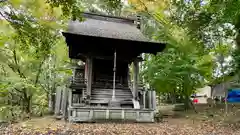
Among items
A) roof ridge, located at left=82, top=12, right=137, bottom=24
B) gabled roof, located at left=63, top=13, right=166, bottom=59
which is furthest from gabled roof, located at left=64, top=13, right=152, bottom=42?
gabled roof, located at left=63, top=13, right=166, bottom=59

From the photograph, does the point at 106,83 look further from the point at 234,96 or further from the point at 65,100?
the point at 234,96

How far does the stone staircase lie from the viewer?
12500 mm

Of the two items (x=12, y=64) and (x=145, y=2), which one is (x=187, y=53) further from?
(x=12, y=64)

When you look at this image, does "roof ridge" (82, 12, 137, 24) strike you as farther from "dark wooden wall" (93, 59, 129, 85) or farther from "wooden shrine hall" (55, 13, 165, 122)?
"dark wooden wall" (93, 59, 129, 85)

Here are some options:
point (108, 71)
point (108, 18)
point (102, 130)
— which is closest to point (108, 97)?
point (108, 71)

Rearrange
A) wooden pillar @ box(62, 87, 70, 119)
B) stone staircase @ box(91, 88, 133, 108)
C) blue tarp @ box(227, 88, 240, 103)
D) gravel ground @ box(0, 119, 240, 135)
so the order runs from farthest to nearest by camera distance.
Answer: blue tarp @ box(227, 88, 240, 103) < stone staircase @ box(91, 88, 133, 108) < wooden pillar @ box(62, 87, 70, 119) < gravel ground @ box(0, 119, 240, 135)

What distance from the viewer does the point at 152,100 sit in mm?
13188

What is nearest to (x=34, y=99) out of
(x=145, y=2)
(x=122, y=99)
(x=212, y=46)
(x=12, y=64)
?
(x=12, y=64)

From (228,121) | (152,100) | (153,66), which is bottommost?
(228,121)

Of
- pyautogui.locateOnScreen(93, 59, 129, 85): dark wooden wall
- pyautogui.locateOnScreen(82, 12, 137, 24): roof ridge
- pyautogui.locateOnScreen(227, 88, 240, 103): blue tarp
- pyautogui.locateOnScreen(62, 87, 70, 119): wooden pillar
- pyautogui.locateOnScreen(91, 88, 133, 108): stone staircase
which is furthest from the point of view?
pyautogui.locateOnScreen(227, 88, 240, 103): blue tarp

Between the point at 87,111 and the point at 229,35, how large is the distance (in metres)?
8.60

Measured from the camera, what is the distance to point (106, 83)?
567 inches

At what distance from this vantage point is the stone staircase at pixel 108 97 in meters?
12.5

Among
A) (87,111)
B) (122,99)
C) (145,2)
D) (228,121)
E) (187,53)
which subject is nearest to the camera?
(87,111)
